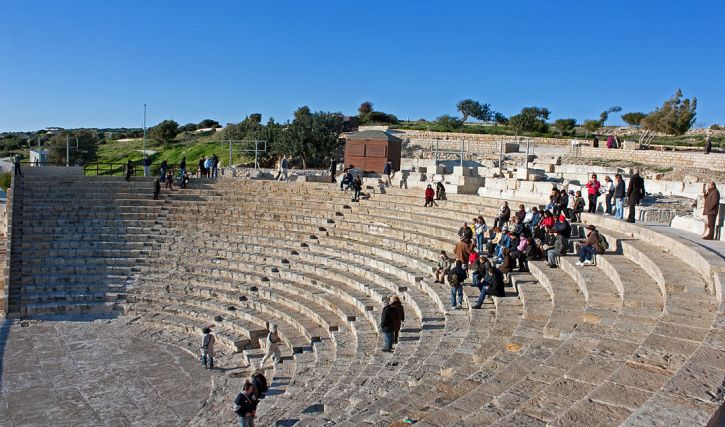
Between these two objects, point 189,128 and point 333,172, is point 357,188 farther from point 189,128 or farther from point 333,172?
point 189,128

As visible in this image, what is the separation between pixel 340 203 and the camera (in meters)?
20.5

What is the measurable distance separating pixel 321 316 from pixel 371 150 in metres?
13.7

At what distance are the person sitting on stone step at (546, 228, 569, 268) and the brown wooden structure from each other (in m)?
14.4

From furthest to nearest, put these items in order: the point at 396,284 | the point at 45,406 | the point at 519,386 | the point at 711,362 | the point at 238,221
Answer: the point at 238,221
the point at 396,284
the point at 45,406
the point at 519,386
the point at 711,362

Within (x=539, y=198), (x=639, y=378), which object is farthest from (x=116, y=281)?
(x=639, y=378)

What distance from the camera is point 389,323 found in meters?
9.84

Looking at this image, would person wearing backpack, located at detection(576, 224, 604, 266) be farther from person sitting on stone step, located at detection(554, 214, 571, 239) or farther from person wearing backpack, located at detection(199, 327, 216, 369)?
person wearing backpack, located at detection(199, 327, 216, 369)

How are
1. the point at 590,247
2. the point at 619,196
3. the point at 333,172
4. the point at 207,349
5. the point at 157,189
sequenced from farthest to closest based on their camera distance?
the point at 333,172, the point at 157,189, the point at 619,196, the point at 207,349, the point at 590,247

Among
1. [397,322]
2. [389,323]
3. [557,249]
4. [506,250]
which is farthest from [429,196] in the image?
[389,323]

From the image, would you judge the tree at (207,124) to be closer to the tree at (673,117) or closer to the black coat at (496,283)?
the tree at (673,117)

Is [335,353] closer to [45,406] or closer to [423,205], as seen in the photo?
[45,406]

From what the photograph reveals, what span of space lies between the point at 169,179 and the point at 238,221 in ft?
14.2

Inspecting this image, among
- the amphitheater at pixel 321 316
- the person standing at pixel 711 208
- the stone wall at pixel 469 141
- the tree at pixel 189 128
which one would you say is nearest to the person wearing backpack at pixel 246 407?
the amphitheater at pixel 321 316

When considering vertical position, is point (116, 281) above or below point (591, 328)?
below
